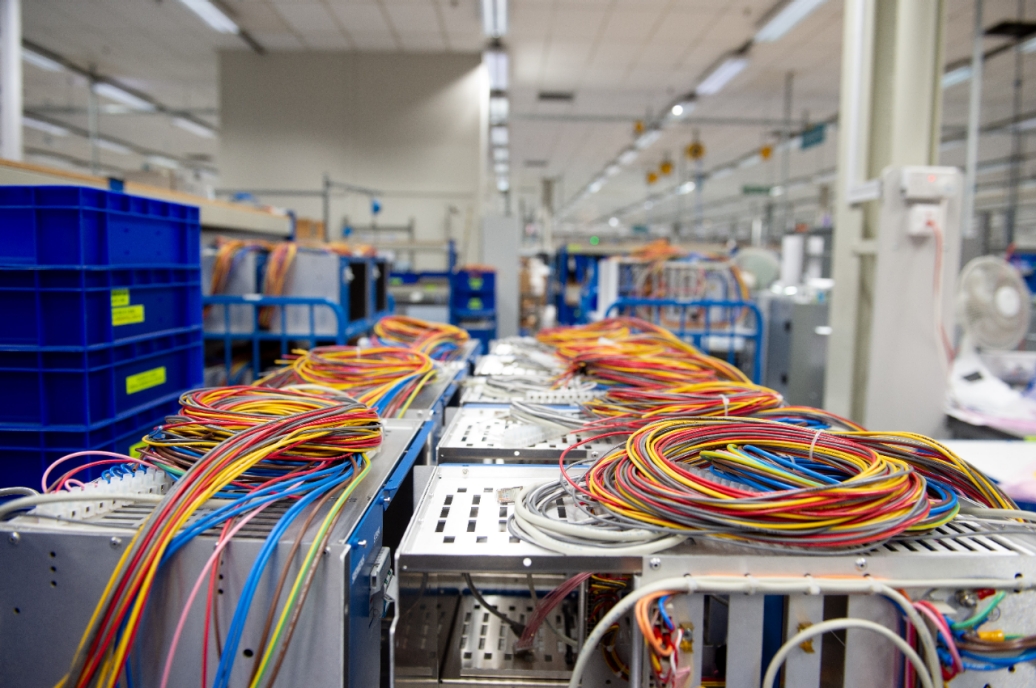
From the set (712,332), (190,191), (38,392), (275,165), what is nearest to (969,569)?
(38,392)

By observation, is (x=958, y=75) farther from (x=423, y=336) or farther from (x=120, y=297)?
(x=120, y=297)

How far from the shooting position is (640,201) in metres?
18.5

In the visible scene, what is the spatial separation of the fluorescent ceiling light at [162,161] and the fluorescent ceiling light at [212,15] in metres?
7.62

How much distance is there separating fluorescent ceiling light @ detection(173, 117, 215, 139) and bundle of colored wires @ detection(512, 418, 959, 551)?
36.8ft

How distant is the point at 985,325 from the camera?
109 inches

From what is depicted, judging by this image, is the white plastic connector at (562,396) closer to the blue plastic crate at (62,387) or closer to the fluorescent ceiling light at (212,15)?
the blue plastic crate at (62,387)

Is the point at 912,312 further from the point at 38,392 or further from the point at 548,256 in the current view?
the point at 548,256

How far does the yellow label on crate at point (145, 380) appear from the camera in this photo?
181 centimetres

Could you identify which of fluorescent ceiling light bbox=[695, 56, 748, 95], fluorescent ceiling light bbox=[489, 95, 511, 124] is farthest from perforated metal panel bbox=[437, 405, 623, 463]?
fluorescent ceiling light bbox=[489, 95, 511, 124]

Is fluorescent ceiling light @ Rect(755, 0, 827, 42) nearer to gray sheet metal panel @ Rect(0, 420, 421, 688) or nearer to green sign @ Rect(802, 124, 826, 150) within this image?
green sign @ Rect(802, 124, 826, 150)

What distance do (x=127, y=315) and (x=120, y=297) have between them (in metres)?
0.06

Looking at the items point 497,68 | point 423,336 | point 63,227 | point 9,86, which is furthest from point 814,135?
point 63,227

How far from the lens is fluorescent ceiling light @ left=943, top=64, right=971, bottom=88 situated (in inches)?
268

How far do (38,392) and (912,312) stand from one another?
10.1ft
